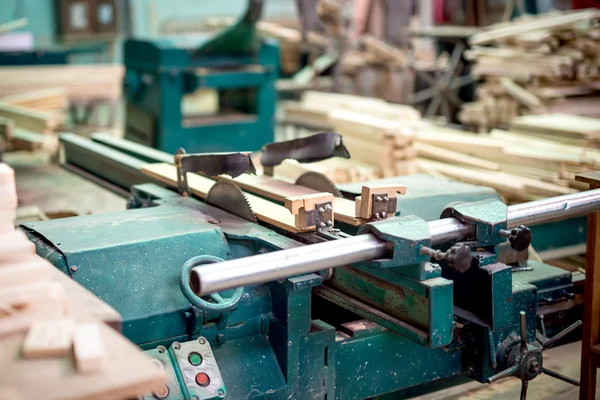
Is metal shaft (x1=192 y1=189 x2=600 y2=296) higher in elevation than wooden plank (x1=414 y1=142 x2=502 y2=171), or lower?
higher

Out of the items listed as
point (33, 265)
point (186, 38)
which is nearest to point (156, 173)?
point (33, 265)

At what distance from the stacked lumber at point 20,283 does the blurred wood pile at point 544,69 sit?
201 inches

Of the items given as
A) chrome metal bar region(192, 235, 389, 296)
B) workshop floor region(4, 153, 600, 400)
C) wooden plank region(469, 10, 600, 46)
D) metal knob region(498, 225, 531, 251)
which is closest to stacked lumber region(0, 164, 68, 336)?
chrome metal bar region(192, 235, 389, 296)

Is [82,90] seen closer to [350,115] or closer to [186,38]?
[186,38]

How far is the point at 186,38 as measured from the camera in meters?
6.25

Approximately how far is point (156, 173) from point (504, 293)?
162 centimetres

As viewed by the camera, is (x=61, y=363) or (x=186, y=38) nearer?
(x=61, y=363)

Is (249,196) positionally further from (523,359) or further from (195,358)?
(523,359)

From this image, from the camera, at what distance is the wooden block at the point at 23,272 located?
1579 millimetres

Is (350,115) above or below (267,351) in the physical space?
above

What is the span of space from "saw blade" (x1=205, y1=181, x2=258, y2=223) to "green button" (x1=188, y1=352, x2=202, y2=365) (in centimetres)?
58

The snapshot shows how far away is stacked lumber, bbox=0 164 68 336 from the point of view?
61.5 inches

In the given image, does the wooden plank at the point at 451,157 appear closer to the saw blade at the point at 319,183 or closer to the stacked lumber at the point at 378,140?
the stacked lumber at the point at 378,140

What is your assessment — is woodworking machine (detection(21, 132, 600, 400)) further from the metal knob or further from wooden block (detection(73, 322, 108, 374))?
wooden block (detection(73, 322, 108, 374))
